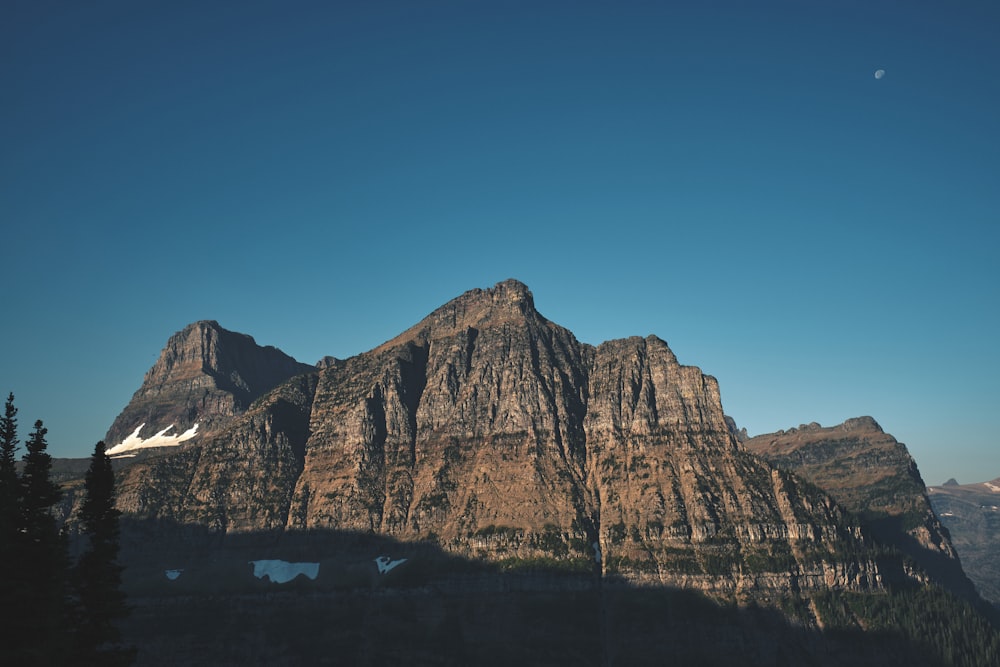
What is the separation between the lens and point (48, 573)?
69250 millimetres

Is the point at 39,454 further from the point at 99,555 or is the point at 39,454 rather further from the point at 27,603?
the point at 27,603

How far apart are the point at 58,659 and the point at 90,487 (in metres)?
17.2

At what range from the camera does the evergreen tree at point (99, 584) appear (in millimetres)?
74188

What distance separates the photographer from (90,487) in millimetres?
80625

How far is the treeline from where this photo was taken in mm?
66375

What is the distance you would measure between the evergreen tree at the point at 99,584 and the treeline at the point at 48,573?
0.29 ft

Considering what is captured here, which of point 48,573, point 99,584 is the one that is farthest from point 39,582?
point 99,584

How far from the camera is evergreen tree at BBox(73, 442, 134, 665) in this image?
74.2m

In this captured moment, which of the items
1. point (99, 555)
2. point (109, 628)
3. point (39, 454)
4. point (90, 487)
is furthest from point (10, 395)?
point (109, 628)

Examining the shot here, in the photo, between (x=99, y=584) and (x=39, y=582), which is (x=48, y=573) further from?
(x=99, y=584)

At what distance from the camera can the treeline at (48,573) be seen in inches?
2613

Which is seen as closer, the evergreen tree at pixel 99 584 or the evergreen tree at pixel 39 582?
the evergreen tree at pixel 39 582

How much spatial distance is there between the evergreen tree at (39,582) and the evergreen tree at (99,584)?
2283 millimetres

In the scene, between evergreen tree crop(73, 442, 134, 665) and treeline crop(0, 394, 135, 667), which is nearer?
treeline crop(0, 394, 135, 667)
